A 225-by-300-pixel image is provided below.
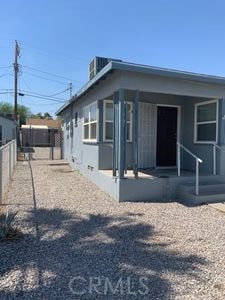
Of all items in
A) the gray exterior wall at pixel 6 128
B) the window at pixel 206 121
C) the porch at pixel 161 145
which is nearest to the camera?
the porch at pixel 161 145

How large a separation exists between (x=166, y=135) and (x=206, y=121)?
5.11 feet

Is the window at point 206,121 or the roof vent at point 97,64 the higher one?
the roof vent at point 97,64

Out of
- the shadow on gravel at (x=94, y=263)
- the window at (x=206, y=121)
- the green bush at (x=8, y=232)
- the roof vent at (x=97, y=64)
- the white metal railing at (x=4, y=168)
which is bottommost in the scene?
the shadow on gravel at (x=94, y=263)

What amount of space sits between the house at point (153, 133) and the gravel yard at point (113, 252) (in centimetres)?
79

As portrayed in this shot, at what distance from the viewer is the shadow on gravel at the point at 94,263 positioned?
3.38m

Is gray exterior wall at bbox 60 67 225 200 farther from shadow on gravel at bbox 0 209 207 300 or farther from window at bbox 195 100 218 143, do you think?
shadow on gravel at bbox 0 209 207 300

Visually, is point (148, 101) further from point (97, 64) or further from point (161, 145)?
point (97, 64)

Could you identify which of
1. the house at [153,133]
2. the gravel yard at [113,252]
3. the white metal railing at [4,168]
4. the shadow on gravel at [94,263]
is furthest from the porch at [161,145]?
the white metal railing at [4,168]

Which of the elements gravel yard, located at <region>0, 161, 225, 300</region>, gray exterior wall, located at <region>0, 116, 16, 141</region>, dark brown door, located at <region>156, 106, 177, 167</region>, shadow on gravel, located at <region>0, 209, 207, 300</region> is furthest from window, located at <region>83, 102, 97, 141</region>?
gray exterior wall, located at <region>0, 116, 16, 141</region>

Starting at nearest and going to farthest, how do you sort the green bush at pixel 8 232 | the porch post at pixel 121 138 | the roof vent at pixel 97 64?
the green bush at pixel 8 232 → the porch post at pixel 121 138 → the roof vent at pixel 97 64

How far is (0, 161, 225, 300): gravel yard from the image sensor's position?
3432 mm

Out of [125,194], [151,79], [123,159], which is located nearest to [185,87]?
[151,79]

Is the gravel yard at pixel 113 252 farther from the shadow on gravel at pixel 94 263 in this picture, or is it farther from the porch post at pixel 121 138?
the porch post at pixel 121 138

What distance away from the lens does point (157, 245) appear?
481cm
